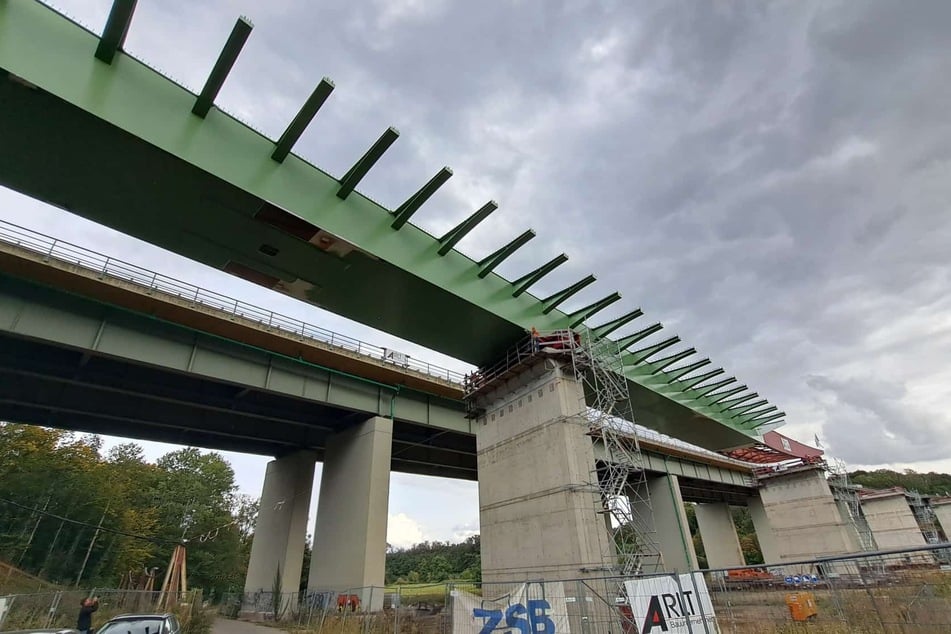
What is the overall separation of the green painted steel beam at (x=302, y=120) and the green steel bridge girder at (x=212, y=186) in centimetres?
3

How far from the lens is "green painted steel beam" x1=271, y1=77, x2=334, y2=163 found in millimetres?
8570

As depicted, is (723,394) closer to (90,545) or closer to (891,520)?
(891,520)

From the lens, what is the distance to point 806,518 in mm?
36125

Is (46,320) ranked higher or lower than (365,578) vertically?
higher

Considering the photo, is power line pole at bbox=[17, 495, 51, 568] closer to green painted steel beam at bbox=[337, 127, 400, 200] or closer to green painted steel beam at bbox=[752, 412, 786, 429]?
green painted steel beam at bbox=[337, 127, 400, 200]

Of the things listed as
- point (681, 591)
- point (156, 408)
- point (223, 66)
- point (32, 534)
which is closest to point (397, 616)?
point (681, 591)

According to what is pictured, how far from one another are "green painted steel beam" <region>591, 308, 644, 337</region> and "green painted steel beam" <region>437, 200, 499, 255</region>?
7.56 m

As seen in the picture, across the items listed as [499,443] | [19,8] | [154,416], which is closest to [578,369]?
[499,443]

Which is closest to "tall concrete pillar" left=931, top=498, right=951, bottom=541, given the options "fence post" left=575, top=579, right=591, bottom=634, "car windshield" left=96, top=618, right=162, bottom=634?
"fence post" left=575, top=579, right=591, bottom=634

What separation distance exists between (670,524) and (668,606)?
27.0 m

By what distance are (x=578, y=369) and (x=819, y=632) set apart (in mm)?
9730

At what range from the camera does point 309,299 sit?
12.8 metres

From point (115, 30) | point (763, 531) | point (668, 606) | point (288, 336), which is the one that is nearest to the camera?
point (115, 30)

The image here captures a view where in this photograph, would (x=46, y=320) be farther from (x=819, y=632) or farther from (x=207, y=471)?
(x=207, y=471)
